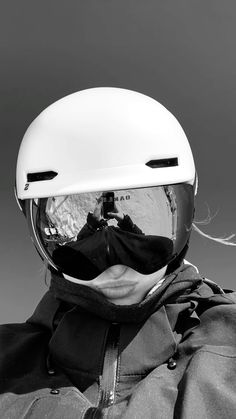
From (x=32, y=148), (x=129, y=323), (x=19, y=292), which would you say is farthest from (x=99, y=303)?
(x=19, y=292)

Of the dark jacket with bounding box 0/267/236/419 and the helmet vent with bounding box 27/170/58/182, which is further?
the helmet vent with bounding box 27/170/58/182

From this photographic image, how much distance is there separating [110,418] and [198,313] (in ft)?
0.96

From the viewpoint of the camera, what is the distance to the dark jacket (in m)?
1.18

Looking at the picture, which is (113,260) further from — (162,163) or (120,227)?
(162,163)

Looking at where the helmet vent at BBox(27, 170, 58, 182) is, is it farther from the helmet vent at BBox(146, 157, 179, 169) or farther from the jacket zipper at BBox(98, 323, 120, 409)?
the jacket zipper at BBox(98, 323, 120, 409)

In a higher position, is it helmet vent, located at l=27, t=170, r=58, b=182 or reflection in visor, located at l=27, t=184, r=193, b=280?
helmet vent, located at l=27, t=170, r=58, b=182

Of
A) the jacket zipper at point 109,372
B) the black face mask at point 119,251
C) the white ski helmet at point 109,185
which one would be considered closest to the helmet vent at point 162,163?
the white ski helmet at point 109,185

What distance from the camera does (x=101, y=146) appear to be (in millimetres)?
1303

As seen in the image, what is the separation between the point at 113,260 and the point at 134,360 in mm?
180

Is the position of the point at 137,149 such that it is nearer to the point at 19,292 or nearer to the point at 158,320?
the point at 158,320

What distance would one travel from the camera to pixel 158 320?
4.32 feet

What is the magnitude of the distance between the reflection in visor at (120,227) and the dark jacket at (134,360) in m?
0.06

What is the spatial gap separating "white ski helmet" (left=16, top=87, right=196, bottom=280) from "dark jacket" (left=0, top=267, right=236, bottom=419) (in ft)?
0.25

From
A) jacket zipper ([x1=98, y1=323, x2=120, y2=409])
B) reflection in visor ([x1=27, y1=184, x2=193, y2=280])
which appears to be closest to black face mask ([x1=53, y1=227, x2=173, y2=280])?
reflection in visor ([x1=27, y1=184, x2=193, y2=280])
